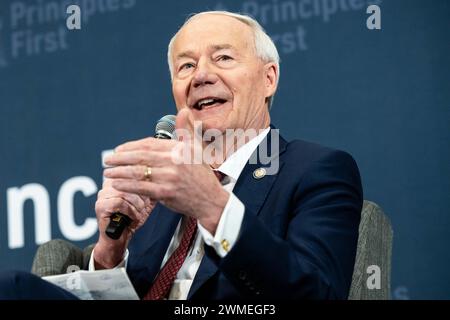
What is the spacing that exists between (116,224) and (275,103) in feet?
3.70

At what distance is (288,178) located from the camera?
177cm

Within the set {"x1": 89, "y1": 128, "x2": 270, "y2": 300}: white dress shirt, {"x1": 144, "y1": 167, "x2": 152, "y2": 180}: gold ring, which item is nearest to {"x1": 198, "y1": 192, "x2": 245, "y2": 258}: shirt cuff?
{"x1": 89, "y1": 128, "x2": 270, "y2": 300}: white dress shirt

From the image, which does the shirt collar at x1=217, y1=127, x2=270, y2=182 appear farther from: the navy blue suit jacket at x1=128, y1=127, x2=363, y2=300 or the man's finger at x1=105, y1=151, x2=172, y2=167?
the man's finger at x1=105, y1=151, x2=172, y2=167

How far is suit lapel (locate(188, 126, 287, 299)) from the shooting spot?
1666mm

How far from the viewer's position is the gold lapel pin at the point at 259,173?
183 centimetres

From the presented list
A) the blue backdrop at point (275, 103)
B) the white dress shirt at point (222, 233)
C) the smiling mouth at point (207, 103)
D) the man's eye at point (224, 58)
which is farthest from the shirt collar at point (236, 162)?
the blue backdrop at point (275, 103)

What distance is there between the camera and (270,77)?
7.04ft

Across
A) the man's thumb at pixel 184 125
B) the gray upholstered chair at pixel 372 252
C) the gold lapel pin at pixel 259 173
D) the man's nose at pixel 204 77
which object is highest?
the man's nose at pixel 204 77

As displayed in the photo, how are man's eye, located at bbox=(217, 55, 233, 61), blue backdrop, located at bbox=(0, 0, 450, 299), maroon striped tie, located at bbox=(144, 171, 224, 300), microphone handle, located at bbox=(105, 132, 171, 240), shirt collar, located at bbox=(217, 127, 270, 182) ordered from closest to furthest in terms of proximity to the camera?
microphone handle, located at bbox=(105, 132, 171, 240) < maroon striped tie, located at bbox=(144, 171, 224, 300) < shirt collar, located at bbox=(217, 127, 270, 182) < man's eye, located at bbox=(217, 55, 233, 61) < blue backdrop, located at bbox=(0, 0, 450, 299)

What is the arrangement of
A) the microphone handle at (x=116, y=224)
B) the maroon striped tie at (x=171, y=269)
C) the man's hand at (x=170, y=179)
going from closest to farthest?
the man's hand at (x=170, y=179) → the microphone handle at (x=116, y=224) → the maroon striped tie at (x=171, y=269)

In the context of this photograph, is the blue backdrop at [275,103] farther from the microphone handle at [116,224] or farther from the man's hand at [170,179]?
the man's hand at [170,179]

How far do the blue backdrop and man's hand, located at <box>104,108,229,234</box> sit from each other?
1.17m

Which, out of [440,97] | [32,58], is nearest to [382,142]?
[440,97]
